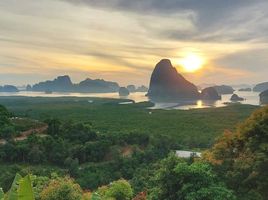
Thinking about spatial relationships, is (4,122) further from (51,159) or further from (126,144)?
(126,144)

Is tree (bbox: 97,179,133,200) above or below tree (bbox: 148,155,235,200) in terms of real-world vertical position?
below

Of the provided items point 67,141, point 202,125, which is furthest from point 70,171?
point 202,125

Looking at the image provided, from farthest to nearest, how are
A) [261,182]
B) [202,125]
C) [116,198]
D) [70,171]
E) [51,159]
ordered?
[202,125] < [51,159] < [70,171] < [116,198] < [261,182]

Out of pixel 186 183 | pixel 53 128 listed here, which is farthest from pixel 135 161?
pixel 186 183

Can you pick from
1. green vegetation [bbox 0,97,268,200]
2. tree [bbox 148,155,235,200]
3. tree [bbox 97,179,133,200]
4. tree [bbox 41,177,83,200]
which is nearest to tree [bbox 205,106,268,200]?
green vegetation [bbox 0,97,268,200]

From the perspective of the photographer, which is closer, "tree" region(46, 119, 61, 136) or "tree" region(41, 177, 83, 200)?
"tree" region(41, 177, 83, 200)

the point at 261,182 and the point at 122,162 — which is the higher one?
the point at 261,182

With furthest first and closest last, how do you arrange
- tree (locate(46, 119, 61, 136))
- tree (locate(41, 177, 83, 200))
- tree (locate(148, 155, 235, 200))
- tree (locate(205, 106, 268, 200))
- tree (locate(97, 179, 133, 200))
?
tree (locate(46, 119, 61, 136)), tree (locate(97, 179, 133, 200)), tree (locate(41, 177, 83, 200)), tree (locate(205, 106, 268, 200)), tree (locate(148, 155, 235, 200))

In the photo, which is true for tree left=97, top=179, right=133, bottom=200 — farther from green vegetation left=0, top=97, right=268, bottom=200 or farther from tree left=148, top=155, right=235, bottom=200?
tree left=148, top=155, right=235, bottom=200

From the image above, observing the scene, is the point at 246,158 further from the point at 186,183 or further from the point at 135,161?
the point at 135,161
